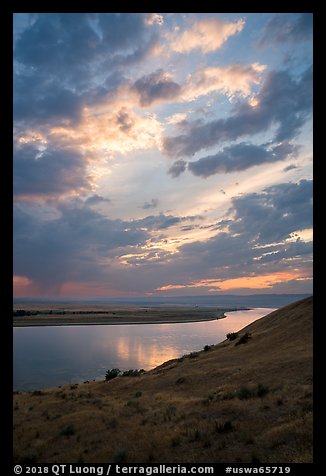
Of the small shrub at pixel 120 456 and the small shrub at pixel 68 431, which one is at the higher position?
the small shrub at pixel 120 456

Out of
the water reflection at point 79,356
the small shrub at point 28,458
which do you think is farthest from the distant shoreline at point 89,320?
the small shrub at point 28,458

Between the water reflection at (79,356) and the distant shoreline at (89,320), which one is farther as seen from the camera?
the distant shoreline at (89,320)

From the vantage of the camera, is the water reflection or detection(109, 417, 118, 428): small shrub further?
the water reflection

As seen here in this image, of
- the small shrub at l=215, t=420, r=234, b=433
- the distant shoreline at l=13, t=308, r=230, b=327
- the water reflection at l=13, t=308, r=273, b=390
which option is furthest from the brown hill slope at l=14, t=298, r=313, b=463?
the distant shoreline at l=13, t=308, r=230, b=327

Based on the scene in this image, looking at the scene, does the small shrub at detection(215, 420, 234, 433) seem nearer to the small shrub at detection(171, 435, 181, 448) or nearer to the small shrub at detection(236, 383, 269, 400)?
the small shrub at detection(171, 435, 181, 448)

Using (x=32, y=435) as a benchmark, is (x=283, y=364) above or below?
above

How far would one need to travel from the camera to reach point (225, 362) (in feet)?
80.9

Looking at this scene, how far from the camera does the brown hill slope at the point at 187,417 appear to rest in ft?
33.2

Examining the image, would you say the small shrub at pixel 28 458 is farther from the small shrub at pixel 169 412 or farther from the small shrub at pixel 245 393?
the small shrub at pixel 245 393

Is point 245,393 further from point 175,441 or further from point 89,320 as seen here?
point 89,320

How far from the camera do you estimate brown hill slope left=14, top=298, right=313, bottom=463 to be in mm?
10109
